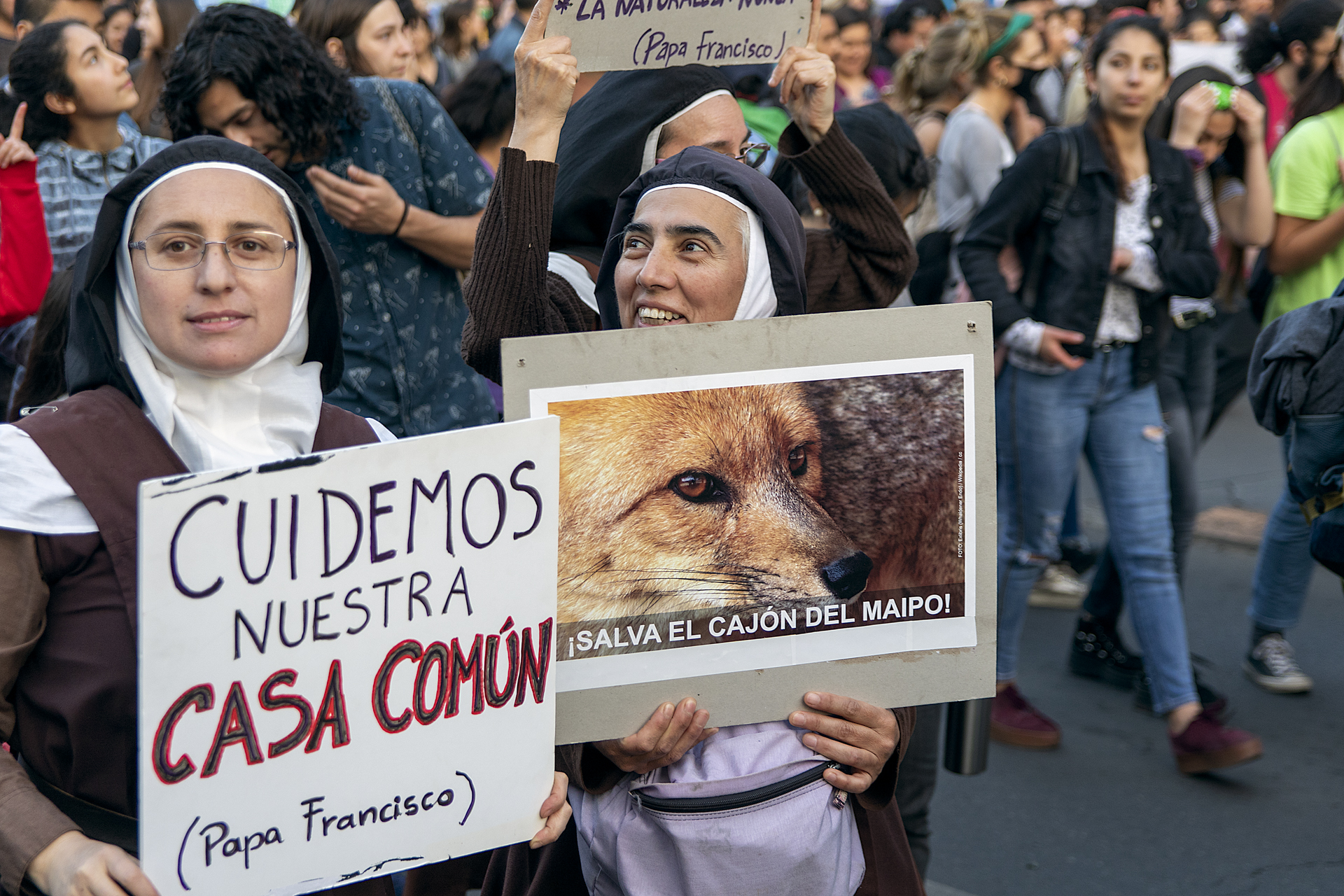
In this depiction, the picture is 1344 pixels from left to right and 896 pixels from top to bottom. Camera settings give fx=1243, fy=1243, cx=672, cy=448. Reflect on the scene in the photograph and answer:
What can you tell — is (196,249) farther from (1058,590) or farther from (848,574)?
(1058,590)

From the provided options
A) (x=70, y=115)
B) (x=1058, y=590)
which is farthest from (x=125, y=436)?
(x=1058, y=590)

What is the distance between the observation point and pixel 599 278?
2.14 metres

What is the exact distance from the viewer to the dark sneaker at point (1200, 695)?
4.00 m

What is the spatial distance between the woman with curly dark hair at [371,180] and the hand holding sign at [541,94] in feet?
3.95

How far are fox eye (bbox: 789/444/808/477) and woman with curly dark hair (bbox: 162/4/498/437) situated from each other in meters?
1.68

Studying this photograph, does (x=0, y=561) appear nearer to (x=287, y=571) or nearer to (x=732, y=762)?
(x=287, y=571)

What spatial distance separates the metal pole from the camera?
3000mm

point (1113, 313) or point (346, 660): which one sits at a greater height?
point (1113, 313)

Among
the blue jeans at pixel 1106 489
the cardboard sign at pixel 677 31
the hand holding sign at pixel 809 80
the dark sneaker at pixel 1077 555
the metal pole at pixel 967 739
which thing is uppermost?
the cardboard sign at pixel 677 31

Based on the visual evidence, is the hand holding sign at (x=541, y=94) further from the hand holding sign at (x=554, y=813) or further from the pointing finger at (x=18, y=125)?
A: the pointing finger at (x=18, y=125)

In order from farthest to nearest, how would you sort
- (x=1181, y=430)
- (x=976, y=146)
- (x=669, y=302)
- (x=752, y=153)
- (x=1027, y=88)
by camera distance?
(x=1027, y=88) < (x=976, y=146) < (x=1181, y=430) < (x=752, y=153) < (x=669, y=302)

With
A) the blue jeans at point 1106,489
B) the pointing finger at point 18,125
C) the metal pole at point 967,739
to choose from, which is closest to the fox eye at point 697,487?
the metal pole at point 967,739

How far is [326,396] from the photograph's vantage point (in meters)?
3.15

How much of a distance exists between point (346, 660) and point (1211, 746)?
321 centimetres
